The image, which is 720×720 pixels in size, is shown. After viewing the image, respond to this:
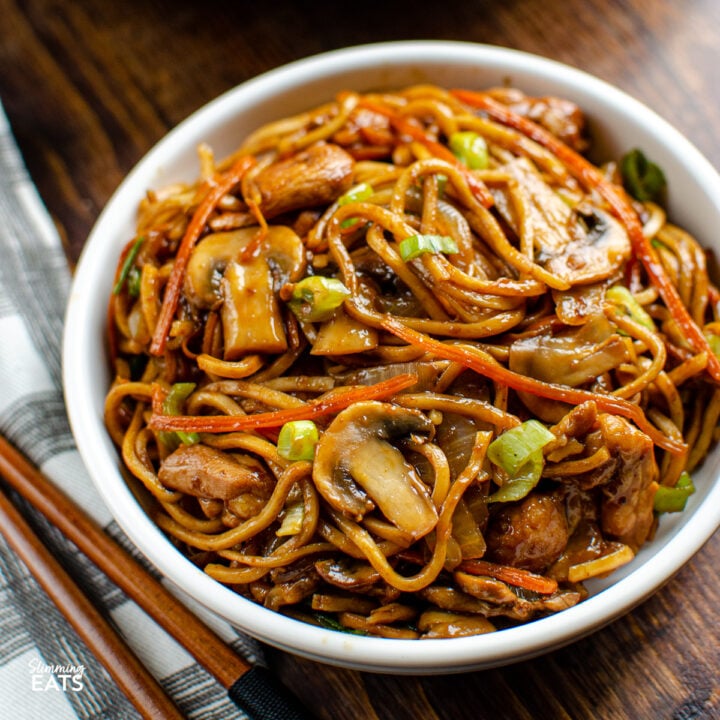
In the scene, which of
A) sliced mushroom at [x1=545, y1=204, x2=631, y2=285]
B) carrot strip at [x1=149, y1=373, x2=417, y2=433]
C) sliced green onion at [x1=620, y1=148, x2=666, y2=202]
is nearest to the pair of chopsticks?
carrot strip at [x1=149, y1=373, x2=417, y2=433]

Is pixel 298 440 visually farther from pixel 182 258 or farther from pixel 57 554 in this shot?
pixel 57 554

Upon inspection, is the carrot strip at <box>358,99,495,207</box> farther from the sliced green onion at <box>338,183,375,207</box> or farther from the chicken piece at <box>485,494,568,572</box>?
the chicken piece at <box>485,494,568,572</box>

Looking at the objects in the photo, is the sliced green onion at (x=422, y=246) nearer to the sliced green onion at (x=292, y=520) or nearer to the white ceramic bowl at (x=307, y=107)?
the sliced green onion at (x=292, y=520)

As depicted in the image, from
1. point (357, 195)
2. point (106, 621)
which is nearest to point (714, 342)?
point (357, 195)

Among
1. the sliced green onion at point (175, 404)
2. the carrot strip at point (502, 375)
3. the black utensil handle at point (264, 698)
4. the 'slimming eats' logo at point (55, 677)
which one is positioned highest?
the carrot strip at point (502, 375)

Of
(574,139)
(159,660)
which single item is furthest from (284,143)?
(159,660)

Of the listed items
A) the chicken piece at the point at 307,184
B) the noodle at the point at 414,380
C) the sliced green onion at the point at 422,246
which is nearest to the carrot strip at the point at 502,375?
the noodle at the point at 414,380
